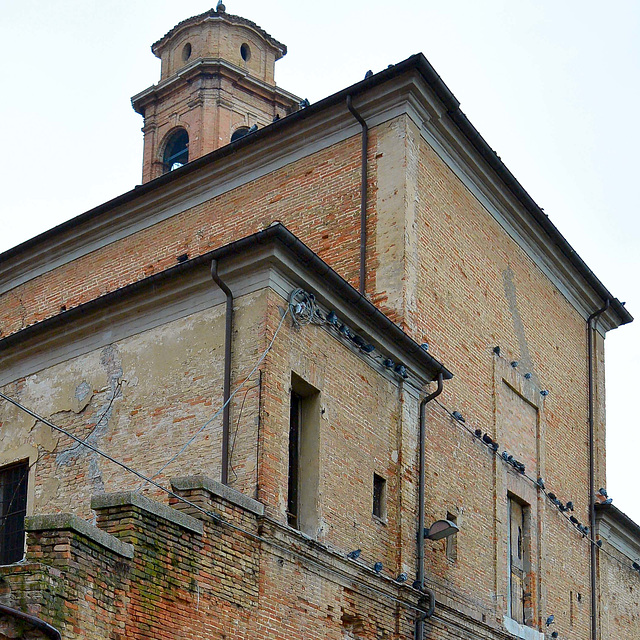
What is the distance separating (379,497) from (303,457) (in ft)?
5.42

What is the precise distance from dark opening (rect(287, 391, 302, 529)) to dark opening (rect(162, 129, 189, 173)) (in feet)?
60.7

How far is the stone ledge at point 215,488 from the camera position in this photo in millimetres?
13680

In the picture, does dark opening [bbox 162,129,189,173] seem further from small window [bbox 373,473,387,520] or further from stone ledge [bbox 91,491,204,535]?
stone ledge [bbox 91,491,204,535]

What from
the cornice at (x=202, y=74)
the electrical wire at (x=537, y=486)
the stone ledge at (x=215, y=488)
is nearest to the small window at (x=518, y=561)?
the electrical wire at (x=537, y=486)

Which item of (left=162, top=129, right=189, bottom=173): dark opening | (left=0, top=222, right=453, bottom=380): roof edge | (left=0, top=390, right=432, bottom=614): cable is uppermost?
(left=162, top=129, right=189, bottom=173): dark opening

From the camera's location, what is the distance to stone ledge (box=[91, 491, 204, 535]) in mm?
12648

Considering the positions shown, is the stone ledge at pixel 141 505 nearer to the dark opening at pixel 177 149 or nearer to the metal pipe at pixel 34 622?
the metal pipe at pixel 34 622

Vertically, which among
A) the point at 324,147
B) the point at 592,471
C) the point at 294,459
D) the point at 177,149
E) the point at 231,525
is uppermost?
the point at 177,149

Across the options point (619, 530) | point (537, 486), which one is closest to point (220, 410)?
point (537, 486)

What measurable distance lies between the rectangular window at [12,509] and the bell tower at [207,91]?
15.7 metres

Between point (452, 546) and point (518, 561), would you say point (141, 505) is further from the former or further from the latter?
point (518, 561)

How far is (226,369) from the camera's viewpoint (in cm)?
1556

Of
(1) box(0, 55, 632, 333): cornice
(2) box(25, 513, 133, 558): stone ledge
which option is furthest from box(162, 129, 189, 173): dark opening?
(2) box(25, 513, 133, 558): stone ledge

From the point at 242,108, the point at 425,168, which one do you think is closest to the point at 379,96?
the point at 425,168
